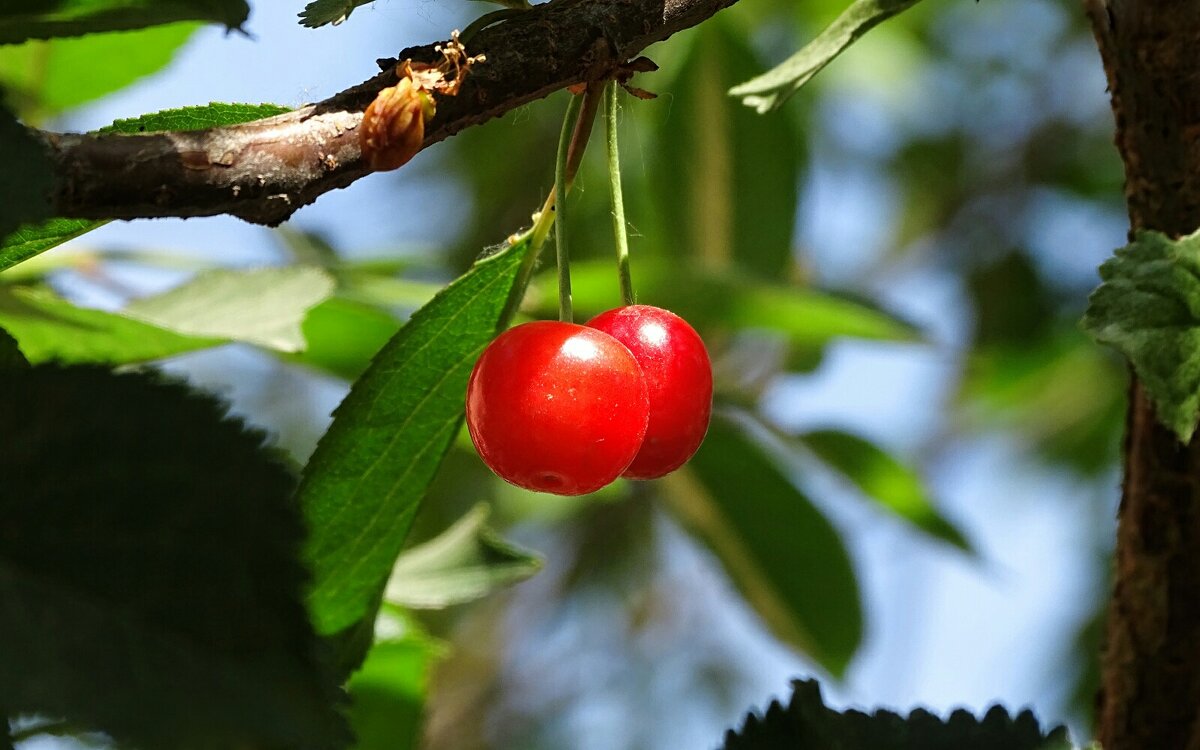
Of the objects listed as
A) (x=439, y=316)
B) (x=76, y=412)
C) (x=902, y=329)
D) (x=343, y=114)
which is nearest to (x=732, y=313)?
(x=902, y=329)

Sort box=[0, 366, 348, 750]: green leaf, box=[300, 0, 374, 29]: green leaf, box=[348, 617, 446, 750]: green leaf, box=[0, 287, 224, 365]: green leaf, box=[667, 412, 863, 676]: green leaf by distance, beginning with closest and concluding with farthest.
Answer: box=[0, 366, 348, 750]: green leaf
box=[300, 0, 374, 29]: green leaf
box=[0, 287, 224, 365]: green leaf
box=[348, 617, 446, 750]: green leaf
box=[667, 412, 863, 676]: green leaf

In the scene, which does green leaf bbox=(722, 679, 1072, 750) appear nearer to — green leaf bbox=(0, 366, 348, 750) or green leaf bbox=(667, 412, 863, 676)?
green leaf bbox=(0, 366, 348, 750)

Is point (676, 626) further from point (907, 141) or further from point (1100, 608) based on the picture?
point (907, 141)

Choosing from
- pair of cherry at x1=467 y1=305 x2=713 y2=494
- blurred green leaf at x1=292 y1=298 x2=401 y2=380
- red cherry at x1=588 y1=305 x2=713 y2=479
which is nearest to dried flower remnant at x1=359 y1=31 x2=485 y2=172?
pair of cherry at x1=467 y1=305 x2=713 y2=494

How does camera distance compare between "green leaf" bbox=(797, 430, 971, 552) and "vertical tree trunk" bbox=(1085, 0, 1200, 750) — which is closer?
"vertical tree trunk" bbox=(1085, 0, 1200, 750)

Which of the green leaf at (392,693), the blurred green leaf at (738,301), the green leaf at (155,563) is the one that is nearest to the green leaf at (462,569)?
the green leaf at (392,693)

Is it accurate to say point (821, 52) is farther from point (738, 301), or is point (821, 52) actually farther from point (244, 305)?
point (738, 301)

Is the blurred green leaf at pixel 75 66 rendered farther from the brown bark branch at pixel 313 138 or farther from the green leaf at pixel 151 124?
the brown bark branch at pixel 313 138
